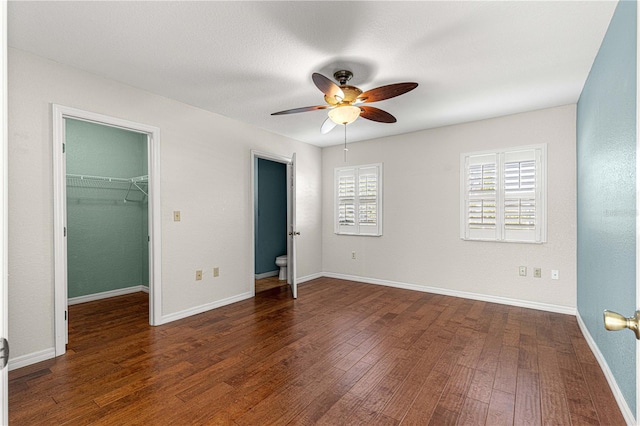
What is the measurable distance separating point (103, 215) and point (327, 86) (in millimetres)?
3831

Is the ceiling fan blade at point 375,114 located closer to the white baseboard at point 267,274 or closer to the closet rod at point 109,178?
the closet rod at point 109,178

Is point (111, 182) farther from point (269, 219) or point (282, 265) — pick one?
point (282, 265)

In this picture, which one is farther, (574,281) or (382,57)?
(574,281)

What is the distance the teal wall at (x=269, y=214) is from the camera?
5.83 metres

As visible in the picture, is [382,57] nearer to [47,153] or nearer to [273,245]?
[47,153]

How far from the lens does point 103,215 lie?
441 cm

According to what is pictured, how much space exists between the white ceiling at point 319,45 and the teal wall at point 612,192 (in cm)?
29

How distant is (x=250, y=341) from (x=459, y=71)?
10.1 feet

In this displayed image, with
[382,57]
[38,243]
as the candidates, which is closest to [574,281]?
[382,57]

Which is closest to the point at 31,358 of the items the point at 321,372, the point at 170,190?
the point at 170,190

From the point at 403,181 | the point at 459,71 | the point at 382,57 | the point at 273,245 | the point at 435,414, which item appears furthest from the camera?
the point at 273,245

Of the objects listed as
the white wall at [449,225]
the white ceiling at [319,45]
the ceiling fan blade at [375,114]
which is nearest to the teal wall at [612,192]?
the white ceiling at [319,45]

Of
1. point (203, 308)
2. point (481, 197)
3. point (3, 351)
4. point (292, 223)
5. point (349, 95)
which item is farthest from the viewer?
point (292, 223)

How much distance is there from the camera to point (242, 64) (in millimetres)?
2668
